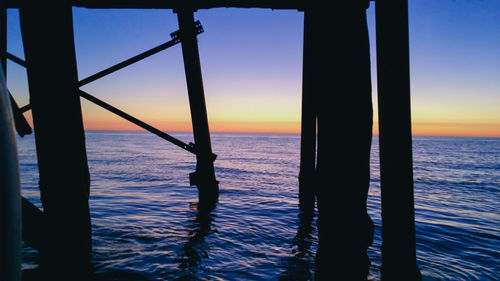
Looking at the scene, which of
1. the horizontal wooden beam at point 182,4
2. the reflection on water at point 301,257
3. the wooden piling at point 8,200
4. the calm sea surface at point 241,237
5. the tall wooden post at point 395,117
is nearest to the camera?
the wooden piling at point 8,200

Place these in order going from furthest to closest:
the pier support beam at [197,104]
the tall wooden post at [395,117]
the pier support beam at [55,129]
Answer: the pier support beam at [197,104], the pier support beam at [55,129], the tall wooden post at [395,117]

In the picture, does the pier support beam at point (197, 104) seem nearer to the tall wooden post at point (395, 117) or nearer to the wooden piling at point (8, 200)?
the tall wooden post at point (395, 117)

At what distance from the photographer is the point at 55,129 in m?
2.07

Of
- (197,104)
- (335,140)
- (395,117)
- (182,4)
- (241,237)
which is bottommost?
(241,237)

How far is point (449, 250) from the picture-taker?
394cm

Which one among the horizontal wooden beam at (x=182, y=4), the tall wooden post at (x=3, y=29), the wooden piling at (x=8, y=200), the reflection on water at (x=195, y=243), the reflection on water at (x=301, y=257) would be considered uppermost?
the horizontal wooden beam at (x=182, y=4)

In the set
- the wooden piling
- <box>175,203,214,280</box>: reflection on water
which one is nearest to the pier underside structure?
<box>175,203,214,280</box>: reflection on water

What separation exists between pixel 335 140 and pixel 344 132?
0.07 meters

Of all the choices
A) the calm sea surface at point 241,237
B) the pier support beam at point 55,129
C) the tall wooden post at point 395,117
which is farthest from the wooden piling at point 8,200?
the calm sea surface at point 241,237

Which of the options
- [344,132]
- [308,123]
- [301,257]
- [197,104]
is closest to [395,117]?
[344,132]

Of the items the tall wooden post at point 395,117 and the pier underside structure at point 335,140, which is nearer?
the pier underside structure at point 335,140

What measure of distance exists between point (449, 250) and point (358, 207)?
3641mm

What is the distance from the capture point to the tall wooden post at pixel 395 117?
162 cm

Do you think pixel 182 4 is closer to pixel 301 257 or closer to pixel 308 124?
pixel 308 124
